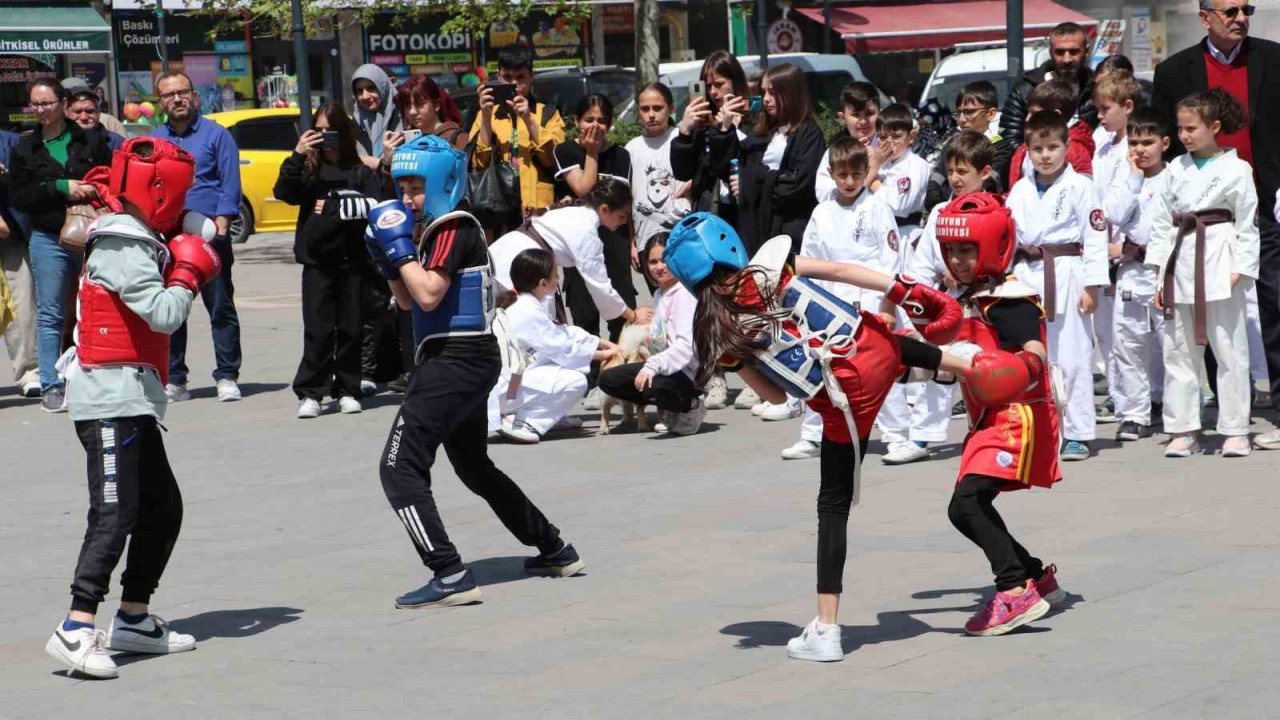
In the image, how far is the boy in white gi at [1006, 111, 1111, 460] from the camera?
8.83m

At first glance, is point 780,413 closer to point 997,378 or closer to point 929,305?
point 997,378

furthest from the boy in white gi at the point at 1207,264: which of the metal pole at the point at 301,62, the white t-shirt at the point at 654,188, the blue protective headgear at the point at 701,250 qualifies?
the metal pole at the point at 301,62

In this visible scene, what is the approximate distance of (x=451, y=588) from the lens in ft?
21.3

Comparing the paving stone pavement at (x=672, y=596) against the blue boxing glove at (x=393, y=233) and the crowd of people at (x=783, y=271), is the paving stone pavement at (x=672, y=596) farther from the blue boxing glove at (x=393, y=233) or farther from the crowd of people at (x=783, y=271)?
the blue boxing glove at (x=393, y=233)

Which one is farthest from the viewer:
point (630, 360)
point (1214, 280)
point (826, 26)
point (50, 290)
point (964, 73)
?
point (826, 26)

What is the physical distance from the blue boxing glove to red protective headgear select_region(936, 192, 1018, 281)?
1.90 m

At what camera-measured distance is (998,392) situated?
19.5 feet

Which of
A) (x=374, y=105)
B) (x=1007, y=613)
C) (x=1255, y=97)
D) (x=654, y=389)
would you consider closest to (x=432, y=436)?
(x=1007, y=613)

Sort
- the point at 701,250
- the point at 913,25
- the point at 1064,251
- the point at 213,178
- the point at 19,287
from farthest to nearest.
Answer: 1. the point at 913,25
2. the point at 19,287
3. the point at 213,178
4. the point at 1064,251
5. the point at 701,250

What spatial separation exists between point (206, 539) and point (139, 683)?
7.52 feet

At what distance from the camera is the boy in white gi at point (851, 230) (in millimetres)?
9250

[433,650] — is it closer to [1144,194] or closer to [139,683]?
[139,683]

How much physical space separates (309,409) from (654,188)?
2.60 meters

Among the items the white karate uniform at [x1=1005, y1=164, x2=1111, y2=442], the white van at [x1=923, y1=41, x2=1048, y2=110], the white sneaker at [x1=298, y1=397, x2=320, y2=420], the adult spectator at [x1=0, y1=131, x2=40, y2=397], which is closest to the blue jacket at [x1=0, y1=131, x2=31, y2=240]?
the adult spectator at [x1=0, y1=131, x2=40, y2=397]
